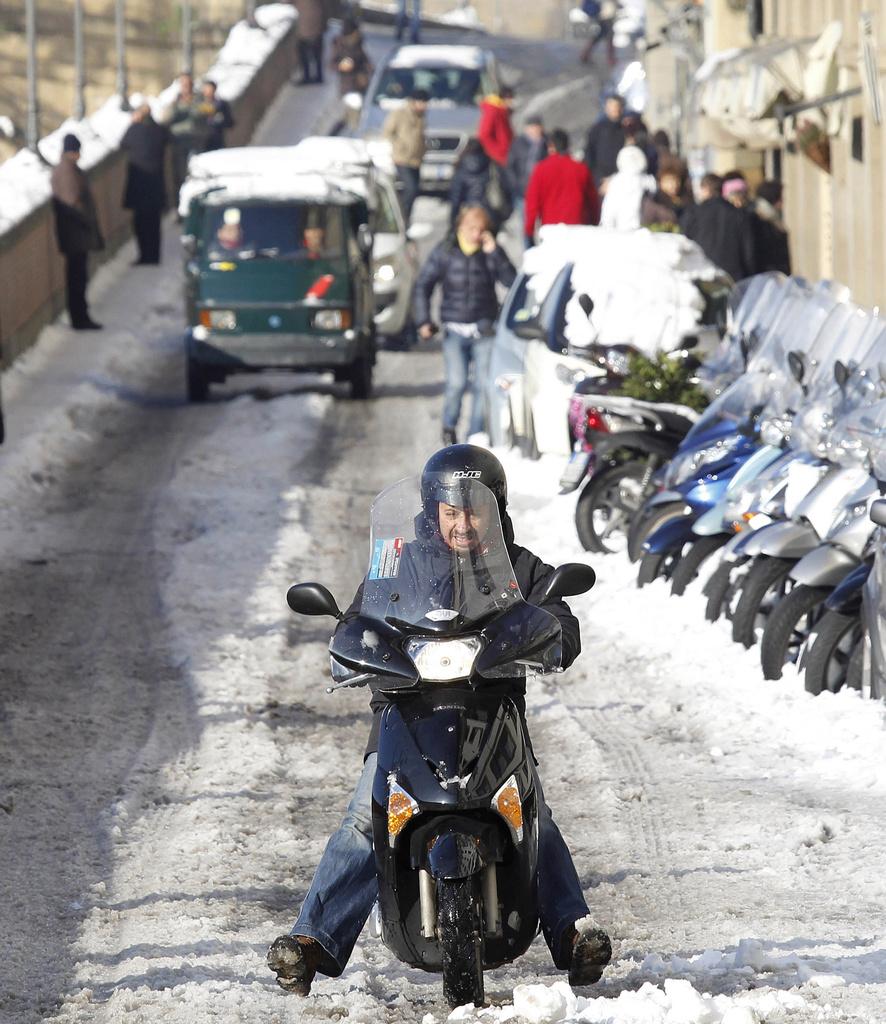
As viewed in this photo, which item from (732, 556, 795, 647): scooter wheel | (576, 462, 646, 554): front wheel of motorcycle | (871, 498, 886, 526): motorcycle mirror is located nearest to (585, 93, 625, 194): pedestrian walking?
(576, 462, 646, 554): front wheel of motorcycle

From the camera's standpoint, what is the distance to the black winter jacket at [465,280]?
55.4 ft

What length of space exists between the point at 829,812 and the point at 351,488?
8331 mm

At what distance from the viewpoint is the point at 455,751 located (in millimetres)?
6020

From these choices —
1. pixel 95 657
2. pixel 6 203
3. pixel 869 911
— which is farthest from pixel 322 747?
pixel 6 203

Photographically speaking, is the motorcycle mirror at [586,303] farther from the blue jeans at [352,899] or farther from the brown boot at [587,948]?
the brown boot at [587,948]

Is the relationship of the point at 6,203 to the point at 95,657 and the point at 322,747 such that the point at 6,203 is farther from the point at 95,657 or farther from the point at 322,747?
the point at 322,747

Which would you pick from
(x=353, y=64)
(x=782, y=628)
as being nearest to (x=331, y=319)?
(x=782, y=628)

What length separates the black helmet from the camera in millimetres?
6312

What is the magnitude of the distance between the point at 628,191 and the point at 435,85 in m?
14.4

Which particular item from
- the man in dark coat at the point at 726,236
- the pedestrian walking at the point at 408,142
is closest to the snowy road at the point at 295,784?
the man in dark coat at the point at 726,236

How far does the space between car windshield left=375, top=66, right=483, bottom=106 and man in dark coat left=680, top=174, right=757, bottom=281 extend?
16948mm

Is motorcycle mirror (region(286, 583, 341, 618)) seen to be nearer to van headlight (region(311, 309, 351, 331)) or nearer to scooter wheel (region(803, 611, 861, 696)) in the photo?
scooter wheel (region(803, 611, 861, 696))

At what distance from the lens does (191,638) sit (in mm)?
11562

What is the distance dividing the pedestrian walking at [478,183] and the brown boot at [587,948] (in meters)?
20.7
